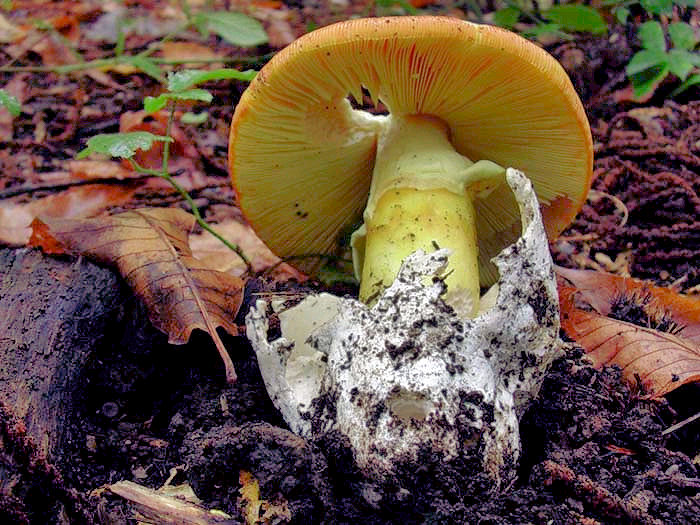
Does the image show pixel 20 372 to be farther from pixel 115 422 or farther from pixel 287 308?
pixel 287 308

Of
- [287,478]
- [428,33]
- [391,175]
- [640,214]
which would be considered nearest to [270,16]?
[640,214]

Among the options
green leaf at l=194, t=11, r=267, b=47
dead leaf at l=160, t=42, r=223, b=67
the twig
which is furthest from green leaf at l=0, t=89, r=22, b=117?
the twig

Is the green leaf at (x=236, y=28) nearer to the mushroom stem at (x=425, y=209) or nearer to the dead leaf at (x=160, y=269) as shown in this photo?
the dead leaf at (x=160, y=269)

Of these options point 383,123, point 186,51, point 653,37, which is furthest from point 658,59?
point 186,51

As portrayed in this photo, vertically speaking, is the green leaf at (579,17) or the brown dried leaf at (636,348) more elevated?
the green leaf at (579,17)

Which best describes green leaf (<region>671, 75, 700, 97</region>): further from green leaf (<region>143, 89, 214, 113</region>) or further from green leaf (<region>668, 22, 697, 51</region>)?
green leaf (<region>143, 89, 214, 113</region>)

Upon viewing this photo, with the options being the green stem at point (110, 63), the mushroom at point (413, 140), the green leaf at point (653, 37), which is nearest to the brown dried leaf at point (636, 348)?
the mushroom at point (413, 140)
